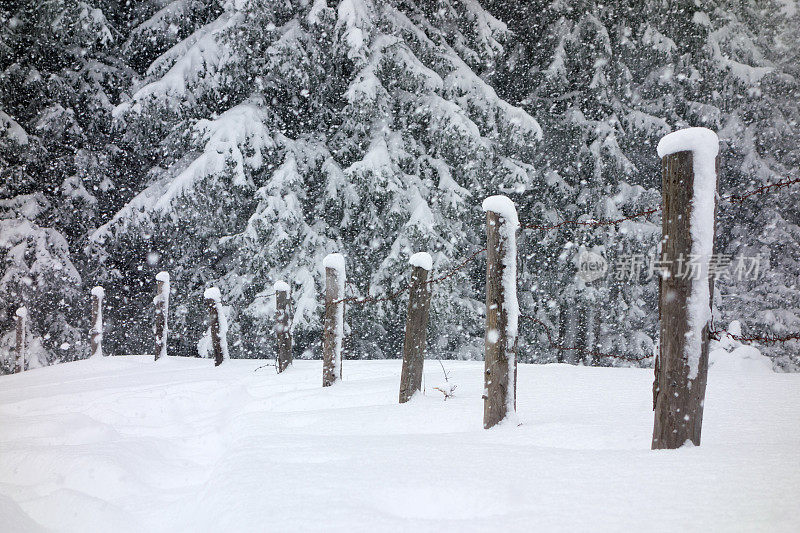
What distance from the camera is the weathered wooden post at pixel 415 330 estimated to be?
461 cm

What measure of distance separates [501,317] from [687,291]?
49.6 inches

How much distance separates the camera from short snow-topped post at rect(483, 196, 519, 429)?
3.55 m

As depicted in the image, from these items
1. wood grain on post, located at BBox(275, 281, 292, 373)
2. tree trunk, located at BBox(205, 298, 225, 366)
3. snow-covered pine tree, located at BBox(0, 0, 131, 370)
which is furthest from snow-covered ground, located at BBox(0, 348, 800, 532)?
snow-covered pine tree, located at BBox(0, 0, 131, 370)

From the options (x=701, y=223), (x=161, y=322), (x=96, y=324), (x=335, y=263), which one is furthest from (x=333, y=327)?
(x=96, y=324)

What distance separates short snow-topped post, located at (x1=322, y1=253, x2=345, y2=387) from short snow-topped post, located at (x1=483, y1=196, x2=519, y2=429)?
8.34 feet

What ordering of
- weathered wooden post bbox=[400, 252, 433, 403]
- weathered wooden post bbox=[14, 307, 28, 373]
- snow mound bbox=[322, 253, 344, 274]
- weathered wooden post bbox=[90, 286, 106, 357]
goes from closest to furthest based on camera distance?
weathered wooden post bbox=[400, 252, 433, 403] → snow mound bbox=[322, 253, 344, 274] → weathered wooden post bbox=[90, 286, 106, 357] → weathered wooden post bbox=[14, 307, 28, 373]

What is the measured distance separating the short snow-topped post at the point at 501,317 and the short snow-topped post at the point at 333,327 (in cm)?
254

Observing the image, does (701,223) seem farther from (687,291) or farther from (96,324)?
(96,324)

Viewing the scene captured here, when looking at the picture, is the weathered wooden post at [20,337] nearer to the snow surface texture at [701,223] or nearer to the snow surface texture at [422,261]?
the snow surface texture at [422,261]

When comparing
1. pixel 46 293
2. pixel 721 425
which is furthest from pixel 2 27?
pixel 721 425

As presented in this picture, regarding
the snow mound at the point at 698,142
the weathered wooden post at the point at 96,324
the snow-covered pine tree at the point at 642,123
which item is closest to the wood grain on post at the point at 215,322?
the weathered wooden post at the point at 96,324

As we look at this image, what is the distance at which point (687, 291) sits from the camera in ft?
8.66

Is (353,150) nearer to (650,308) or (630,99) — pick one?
(630,99)

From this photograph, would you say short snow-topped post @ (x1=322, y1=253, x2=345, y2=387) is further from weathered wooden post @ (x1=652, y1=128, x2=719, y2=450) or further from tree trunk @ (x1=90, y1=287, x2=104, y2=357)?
tree trunk @ (x1=90, y1=287, x2=104, y2=357)
